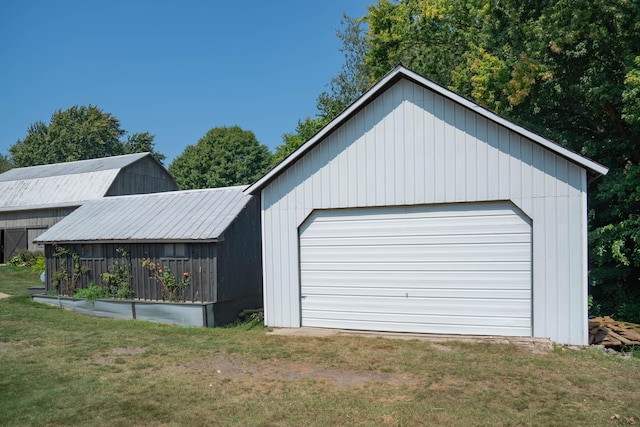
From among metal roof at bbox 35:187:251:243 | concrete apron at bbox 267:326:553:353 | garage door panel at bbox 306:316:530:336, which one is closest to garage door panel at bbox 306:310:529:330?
garage door panel at bbox 306:316:530:336

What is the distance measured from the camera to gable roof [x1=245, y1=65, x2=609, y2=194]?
9.18 meters

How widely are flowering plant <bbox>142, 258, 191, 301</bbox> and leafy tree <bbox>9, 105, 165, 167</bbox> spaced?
41.6m

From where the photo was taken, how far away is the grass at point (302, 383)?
19.5ft

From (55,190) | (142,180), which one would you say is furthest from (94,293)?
(142,180)

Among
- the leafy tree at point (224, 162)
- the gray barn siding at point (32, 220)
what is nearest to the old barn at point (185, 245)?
the gray barn siding at point (32, 220)

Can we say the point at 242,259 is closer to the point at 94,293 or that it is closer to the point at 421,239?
the point at 94,293

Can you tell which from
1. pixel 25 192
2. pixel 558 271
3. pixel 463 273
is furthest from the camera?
pixel 25 192

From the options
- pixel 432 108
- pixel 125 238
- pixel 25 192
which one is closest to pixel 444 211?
pixel 432 108

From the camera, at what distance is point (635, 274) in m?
13.4

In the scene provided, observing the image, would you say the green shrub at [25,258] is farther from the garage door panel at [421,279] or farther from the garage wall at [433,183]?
the garage door panel at [421,279]

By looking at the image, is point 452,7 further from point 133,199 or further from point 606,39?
point 133,199

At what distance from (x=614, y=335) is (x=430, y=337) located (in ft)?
12.6

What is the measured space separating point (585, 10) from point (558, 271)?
7307 mm

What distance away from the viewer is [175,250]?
1335cm
